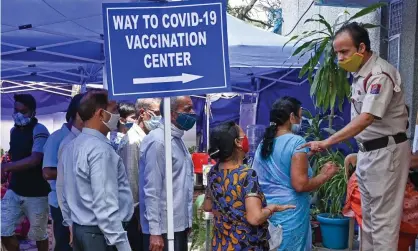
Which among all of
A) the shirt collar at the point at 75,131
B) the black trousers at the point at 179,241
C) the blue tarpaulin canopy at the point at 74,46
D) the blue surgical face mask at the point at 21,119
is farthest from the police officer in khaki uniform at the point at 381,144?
the blue surgical face mask at the point at 21,119

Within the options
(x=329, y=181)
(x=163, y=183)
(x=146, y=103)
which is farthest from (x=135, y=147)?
(x=329, y=181)

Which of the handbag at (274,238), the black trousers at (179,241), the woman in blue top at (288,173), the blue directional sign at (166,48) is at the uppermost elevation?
the blue directional sign at (166,48)

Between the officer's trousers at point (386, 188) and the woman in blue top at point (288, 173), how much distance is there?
0.27m

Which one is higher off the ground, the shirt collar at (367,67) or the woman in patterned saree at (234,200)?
the shirt collar at (367,67)

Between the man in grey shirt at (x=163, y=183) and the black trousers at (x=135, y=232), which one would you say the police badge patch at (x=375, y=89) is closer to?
the man in grey shirt at (x=163, y=183)

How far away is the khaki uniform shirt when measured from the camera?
3.53 meters

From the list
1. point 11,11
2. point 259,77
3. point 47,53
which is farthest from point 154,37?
point 259,77

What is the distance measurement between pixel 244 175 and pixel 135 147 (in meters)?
1.74

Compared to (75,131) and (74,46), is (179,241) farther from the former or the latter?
(74,46)

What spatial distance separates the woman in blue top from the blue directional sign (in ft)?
3.02

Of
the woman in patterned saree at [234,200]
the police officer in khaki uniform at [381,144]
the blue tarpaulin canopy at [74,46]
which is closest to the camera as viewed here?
the woman in patterned saree at [234,200]

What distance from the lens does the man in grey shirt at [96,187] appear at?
317 cm

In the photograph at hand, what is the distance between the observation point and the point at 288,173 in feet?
12.6

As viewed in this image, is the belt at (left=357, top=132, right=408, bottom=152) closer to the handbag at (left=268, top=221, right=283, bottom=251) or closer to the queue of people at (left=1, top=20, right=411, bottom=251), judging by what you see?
the queue of people at (left=1, top=20, right=411, bottom=251)
